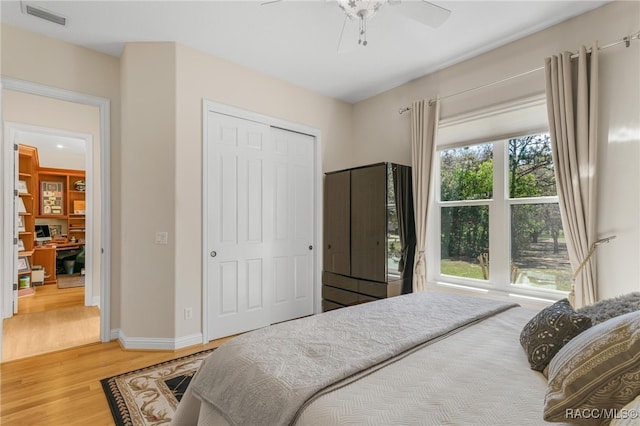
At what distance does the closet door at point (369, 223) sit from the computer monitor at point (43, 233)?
6.13 meters

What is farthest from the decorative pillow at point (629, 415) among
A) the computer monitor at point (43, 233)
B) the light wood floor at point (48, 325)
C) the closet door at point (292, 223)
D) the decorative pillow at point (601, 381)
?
the computer monitor at point (43, 233)

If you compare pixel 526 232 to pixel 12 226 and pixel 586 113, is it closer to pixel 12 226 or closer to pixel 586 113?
pixel 586 113

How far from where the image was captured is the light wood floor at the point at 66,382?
1892 millimetres

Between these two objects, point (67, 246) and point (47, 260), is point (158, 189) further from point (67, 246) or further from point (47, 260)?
point (67, 246)

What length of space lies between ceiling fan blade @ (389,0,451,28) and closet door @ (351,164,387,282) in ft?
4.76

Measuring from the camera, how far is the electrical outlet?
288cm

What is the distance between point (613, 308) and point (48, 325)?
4851 mm

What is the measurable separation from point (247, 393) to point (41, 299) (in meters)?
5.17

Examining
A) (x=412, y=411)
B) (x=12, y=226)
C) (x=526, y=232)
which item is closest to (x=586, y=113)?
(x=526, y=232)

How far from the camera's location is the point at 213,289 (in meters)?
3.12

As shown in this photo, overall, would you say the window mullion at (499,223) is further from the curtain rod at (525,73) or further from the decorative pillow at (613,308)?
the decorative pillow at (613,308)

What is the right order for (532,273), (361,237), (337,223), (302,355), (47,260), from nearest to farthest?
1. (302,355)
2. (532,273)
3. (361,237)
4. (337,223)
5. (47,260)

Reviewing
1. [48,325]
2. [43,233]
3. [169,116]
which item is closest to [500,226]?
[169,116]

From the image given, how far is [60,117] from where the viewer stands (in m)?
3.97
